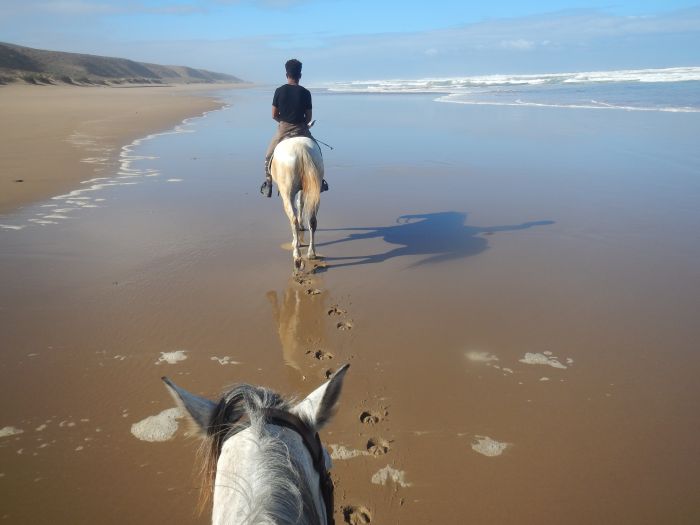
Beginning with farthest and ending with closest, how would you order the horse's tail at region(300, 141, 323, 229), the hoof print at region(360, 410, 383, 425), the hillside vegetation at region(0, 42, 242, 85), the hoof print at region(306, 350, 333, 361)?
the hillside vegetation at region(0, 42, 242, 85) < the horse's tail at region(300, 141, 323, 229) < the hoof print at region(306, 350, 333, 361) < the hoof print at region(360, 410, 383, 425)

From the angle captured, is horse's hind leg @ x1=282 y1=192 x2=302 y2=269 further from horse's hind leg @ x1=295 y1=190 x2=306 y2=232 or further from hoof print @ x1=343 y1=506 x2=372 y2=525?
hoof print @ x1=343 y1=506 x2=372 y2=525

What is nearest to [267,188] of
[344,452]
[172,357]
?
[172,357]

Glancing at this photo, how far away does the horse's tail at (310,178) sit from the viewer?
5.96 m

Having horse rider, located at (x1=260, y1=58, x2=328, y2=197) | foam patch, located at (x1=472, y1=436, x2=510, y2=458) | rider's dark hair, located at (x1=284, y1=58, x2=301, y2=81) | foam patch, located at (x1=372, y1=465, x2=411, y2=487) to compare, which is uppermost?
rider's dark hair, located at (x1=284, y1=58, x2=301, y2=81)

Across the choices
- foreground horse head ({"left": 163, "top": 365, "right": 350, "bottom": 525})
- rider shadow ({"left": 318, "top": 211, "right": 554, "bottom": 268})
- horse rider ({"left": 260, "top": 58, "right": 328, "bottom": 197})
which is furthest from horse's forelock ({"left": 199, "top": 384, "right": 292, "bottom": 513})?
horse rider ({"left": 260, "top": 58, "right": 328, "bottom": 197})

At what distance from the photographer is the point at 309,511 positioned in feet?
4.12

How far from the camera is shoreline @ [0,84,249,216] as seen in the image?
907cm

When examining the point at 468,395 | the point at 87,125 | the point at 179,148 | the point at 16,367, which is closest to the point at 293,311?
the point at 468,395

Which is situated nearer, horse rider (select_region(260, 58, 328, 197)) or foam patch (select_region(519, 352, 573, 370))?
foam patch (select_region(519, 352, 573, 370))

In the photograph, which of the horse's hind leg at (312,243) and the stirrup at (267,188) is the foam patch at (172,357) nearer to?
the horse's hind leg at (312,243)

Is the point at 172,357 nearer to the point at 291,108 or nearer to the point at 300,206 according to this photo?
the point at 300,206

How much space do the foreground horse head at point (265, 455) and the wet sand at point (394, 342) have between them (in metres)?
0.89

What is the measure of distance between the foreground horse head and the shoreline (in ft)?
26.7

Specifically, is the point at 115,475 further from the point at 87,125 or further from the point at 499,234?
the point at 87,125
